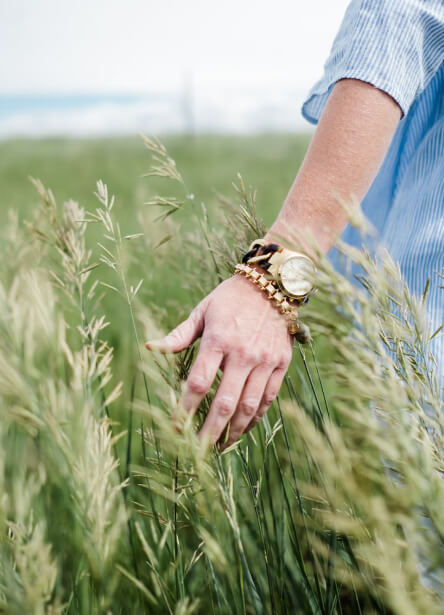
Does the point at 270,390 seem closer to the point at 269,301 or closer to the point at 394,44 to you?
the point at 269,301

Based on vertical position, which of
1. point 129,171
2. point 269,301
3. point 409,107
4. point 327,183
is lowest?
point 129,171

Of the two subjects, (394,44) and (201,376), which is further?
(394,44)

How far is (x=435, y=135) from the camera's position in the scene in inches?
50.4

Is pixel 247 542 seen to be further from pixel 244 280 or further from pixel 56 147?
pixel 56 147

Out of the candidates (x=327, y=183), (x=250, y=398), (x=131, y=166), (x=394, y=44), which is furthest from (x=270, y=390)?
(x=131, y=166)

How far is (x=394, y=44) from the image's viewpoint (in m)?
1.05

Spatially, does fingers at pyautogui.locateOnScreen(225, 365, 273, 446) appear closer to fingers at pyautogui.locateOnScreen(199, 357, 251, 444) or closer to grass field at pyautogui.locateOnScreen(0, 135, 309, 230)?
fingers at pyautogui.locateOnScreen(199, 357, 251, 444)

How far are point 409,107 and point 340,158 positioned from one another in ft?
1.40

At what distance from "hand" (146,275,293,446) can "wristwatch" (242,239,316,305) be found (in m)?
0.04

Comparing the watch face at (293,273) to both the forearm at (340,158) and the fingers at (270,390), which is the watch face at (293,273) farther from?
the fingers at (270,390)

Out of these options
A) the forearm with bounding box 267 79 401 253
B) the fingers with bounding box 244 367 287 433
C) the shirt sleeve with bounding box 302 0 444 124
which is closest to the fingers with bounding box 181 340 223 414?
the fingers with bounding box 244 367 287 433

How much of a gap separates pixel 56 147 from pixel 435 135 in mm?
13280

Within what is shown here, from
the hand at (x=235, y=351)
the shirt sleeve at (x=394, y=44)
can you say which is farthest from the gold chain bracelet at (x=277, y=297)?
the shirt sleeve at (x=394, y=44)

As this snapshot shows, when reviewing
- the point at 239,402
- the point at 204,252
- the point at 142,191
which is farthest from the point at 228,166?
the point at 239,402
